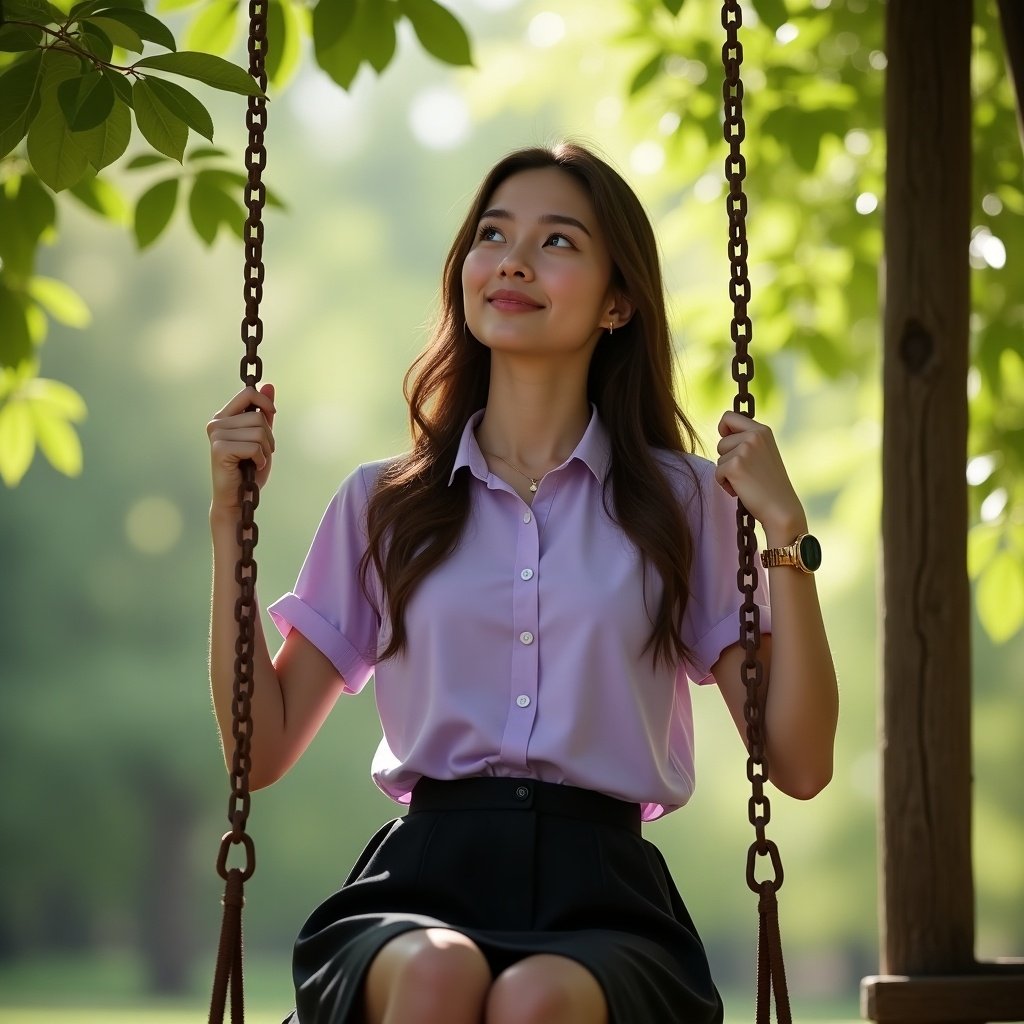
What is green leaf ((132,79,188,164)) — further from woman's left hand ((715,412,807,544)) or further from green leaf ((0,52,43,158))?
woman's left hand ((715,412,807,544))

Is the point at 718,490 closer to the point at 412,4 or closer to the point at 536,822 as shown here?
the point at 536,822

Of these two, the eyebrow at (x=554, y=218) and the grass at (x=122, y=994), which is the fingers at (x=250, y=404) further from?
the grass at (x=122, y=994)

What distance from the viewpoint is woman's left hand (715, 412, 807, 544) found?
2.62m

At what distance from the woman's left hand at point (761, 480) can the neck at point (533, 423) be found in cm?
36

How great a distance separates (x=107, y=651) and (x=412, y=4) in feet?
50.6

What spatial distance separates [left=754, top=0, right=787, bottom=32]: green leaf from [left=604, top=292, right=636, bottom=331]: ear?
1.13 m

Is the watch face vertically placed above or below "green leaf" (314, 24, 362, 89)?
below

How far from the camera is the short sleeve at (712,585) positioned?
2.78 metres

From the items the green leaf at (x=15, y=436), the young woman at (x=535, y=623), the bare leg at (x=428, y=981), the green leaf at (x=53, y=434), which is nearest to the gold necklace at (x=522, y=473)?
the young woman at (x=535, y=623)

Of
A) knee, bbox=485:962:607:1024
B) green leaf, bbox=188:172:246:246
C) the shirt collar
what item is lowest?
knee, bbox=485:962:607:1024

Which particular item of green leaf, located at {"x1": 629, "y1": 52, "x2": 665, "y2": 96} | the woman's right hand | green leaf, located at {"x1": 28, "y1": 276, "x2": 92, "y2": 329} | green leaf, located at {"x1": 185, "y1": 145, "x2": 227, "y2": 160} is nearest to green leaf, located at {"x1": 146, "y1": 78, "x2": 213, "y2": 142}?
the woman's right hand

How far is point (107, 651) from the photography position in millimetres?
18047

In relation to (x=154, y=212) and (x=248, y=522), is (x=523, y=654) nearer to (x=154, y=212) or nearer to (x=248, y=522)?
(x=248, y=522)

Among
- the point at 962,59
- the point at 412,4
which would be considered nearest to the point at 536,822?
the point at 412,4
